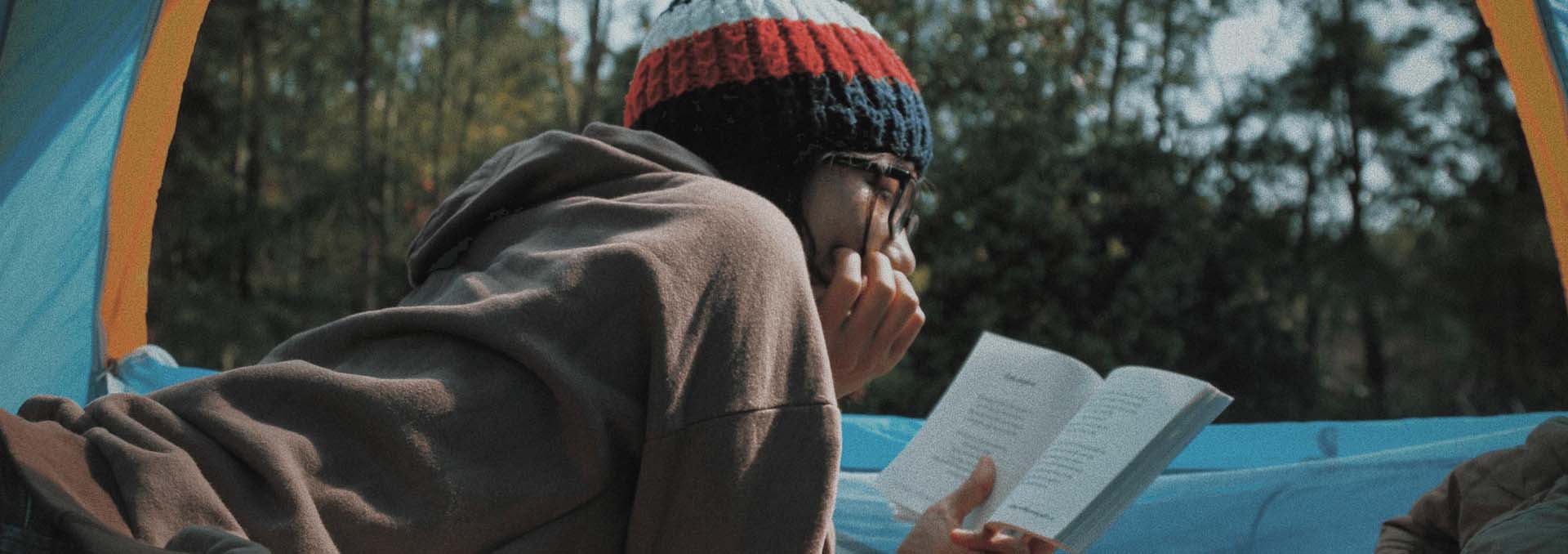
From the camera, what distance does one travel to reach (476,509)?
95 centimetres

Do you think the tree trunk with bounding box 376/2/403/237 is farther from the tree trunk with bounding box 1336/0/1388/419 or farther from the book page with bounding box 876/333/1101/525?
the book page with bounding box 876/333/1101/525

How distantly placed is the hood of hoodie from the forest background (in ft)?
15.1

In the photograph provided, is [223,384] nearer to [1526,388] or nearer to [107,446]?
[107,446]

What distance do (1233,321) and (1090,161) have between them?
1.00 m

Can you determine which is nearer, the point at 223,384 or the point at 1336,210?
the point at 223,384

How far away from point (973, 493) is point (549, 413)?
71 cm

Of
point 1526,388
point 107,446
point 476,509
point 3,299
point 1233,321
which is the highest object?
point 107,446

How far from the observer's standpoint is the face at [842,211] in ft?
4.63

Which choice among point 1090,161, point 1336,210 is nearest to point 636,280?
point 1090,161

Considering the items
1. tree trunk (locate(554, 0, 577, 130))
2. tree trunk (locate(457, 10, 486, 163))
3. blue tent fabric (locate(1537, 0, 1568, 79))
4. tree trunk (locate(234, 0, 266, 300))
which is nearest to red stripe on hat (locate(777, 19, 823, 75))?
blue tent fabric (locate(1537, 0, 1568, 79))

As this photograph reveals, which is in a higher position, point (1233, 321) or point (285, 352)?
point (285, 352)

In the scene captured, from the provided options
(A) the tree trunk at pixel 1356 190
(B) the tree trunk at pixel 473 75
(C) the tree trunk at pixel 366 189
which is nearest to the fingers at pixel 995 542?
(A) the tree trunk at pixel 1356 190

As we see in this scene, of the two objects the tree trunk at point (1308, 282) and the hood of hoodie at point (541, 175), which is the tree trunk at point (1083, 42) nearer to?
the tree trunk at point (1308, 282)

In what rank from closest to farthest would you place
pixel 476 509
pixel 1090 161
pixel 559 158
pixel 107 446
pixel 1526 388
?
pixel 107 446 < pixel 476 509 < pixel 559 158 < pixel 1090 161 < pixel 1526 388
